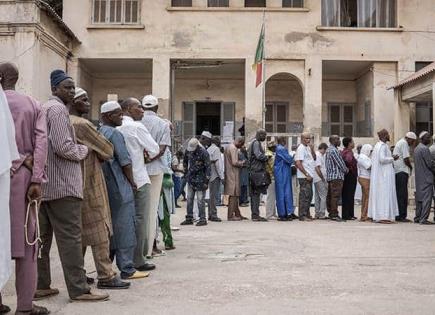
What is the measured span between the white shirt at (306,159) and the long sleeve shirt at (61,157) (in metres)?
7.94

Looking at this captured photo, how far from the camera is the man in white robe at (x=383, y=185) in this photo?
11766 millimetres

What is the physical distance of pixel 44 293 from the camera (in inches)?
192

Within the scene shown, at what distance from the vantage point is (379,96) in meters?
20.3

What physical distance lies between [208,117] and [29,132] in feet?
61.5

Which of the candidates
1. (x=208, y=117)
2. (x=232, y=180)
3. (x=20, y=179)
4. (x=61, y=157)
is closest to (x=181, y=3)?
(x=208, y=117)

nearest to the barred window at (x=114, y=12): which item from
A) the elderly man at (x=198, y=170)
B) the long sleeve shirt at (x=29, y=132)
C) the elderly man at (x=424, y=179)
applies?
the elderly man at (x=198, y=170)

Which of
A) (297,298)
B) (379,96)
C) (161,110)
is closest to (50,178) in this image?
(297,298)

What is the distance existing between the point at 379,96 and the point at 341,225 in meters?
10.3

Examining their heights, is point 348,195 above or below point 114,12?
below

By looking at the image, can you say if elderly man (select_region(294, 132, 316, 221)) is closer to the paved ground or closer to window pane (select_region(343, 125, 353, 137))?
the paved ground

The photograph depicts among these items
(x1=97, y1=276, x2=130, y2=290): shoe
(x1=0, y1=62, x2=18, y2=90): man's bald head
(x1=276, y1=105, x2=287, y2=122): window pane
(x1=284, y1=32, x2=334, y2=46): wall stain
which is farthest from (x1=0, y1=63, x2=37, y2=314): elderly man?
(x1=276, y1=105, x2=287, y2=122): window pane

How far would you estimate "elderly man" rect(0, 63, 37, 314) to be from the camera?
3900mm

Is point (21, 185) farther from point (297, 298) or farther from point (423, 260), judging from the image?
point (423, 260)

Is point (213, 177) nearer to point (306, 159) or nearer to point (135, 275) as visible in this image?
point (306, 159)
